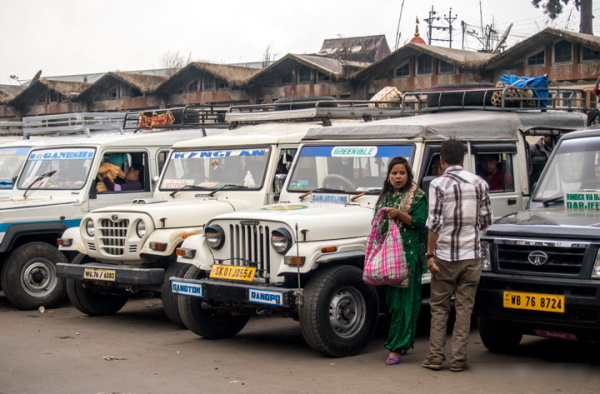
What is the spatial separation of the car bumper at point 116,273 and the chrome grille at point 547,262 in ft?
12.1

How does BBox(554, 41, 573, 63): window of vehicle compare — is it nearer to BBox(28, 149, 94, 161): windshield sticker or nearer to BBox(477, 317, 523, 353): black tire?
BBox(28, 149, 94, 161): windshield sticker

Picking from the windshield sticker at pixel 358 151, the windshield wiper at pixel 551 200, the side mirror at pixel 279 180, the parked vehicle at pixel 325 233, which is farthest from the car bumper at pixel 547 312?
the side mirror at pixel 279 180

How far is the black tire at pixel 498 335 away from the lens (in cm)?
692

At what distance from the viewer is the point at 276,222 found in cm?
711

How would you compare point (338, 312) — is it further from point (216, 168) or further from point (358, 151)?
point (216, 168)

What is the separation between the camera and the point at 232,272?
23.8 ft

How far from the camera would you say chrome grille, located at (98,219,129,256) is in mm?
8809

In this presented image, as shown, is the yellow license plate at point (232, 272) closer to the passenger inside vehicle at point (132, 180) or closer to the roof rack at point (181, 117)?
the passenger inside vehicle at point (132, 180)

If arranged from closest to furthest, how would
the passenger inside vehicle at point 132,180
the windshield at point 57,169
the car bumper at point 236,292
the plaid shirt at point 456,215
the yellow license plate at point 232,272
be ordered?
the plaid shirt at point 456,215 < the car bumper at point 236,292 < the yellow license plate at point 232,272 < the windshield at point 57,169 < the passenger inside vehicle at point 132,180

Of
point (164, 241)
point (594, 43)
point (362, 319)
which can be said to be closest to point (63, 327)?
point (164, 241)

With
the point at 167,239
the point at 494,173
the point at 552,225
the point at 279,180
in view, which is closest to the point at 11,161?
the point at 167,239

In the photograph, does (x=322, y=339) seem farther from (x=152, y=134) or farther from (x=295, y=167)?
(x=152, y=134)

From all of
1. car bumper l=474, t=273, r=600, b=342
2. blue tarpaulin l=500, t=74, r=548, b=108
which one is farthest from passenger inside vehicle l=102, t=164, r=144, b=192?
car bumper l=474, t=273, r=600, b=342

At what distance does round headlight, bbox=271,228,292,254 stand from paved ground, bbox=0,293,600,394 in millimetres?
969
